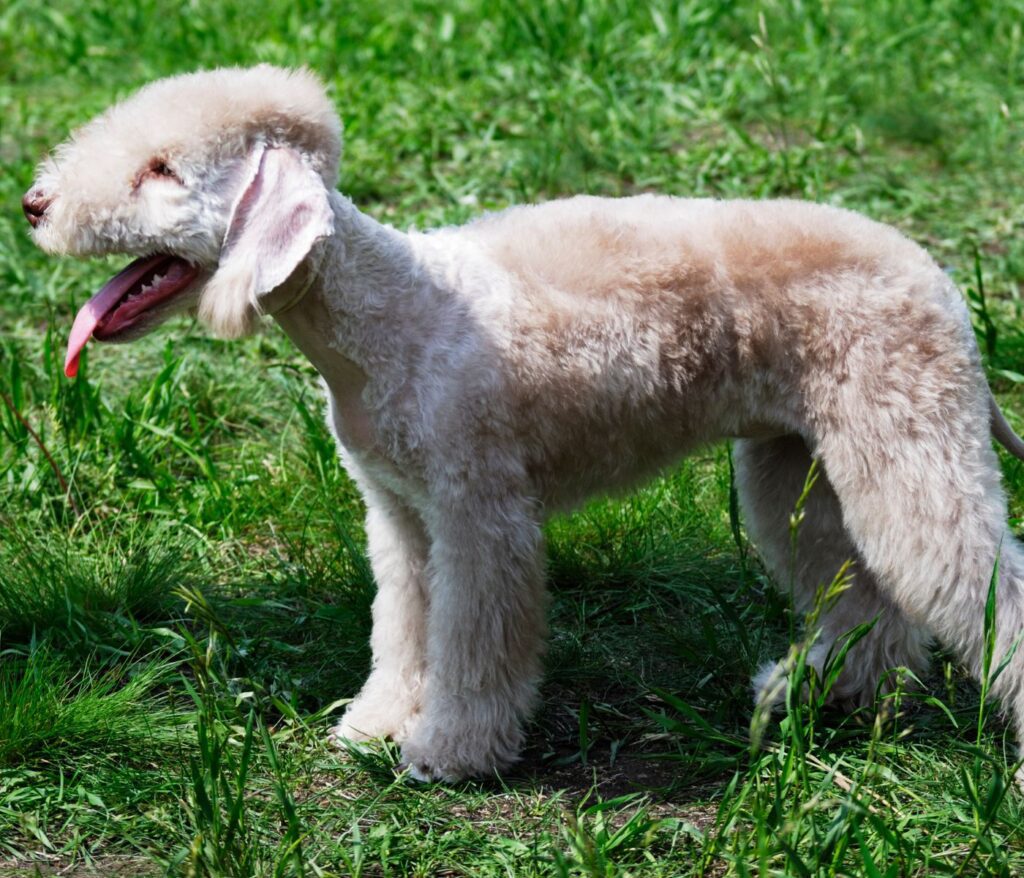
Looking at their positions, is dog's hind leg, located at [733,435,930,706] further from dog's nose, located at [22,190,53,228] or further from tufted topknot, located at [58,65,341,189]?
dog's nose, located at [22,190,53,228]

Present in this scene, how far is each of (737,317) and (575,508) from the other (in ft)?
1.97

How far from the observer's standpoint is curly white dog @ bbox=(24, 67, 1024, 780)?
3.01m

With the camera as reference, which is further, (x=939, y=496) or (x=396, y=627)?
(x=396, y=627)

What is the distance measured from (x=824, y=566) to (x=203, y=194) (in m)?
1.75

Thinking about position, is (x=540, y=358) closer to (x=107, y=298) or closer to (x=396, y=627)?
(x=396, y=627)

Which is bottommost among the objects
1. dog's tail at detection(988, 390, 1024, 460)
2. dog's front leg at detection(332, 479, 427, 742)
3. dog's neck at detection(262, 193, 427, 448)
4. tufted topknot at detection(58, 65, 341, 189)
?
dog's front leg at detection(332, 479, 427, 742)

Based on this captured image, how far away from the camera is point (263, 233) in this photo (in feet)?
9.43

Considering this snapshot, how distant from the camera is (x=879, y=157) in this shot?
6.07 m

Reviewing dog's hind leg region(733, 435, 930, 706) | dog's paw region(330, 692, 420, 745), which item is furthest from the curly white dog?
dog's hind leg region(733, 435, 930, 706)

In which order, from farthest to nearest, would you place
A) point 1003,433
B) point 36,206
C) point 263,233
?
point 1003,433 → point 36,206 → point 263,233

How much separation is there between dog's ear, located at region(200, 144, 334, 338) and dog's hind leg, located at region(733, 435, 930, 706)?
1331 millimetres

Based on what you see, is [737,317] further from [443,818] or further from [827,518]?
[443,818]

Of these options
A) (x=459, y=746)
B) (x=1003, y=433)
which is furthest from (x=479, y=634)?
(x=1003, y=433)

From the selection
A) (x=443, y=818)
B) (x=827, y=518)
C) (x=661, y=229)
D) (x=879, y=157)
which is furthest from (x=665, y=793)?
(x=879, y=157)
